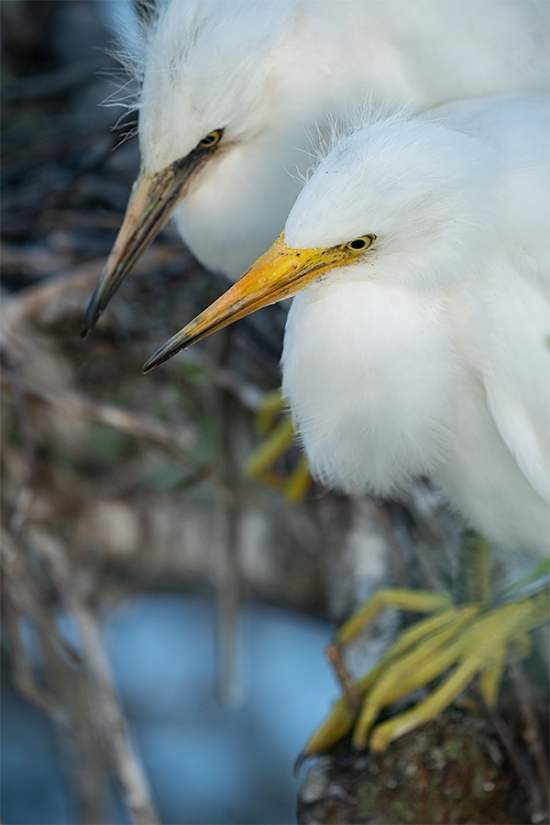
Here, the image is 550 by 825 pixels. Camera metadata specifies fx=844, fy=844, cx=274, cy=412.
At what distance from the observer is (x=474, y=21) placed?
1.28 metres

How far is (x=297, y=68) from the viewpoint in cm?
125

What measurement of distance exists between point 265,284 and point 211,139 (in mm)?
386

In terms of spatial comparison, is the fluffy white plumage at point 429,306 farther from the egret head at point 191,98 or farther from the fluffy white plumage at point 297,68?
the egret head at point 191,98

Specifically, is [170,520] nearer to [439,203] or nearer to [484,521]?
[484,521]

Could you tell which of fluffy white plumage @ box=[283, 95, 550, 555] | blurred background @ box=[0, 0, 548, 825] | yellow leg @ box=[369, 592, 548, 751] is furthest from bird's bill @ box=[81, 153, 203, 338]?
yellow leg @ box=[369, 592, 548, 751]

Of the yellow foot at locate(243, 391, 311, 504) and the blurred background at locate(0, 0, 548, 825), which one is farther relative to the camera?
the yellow foot at locate(243, 391, 311, 504)

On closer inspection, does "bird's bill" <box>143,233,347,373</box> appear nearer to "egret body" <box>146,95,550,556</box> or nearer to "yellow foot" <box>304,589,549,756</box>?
"egret body" <box>146,95,550,556</box>

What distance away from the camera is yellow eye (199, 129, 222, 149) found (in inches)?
48.3

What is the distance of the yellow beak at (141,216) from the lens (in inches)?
48.4

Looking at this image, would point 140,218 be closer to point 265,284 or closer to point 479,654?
point 265,284

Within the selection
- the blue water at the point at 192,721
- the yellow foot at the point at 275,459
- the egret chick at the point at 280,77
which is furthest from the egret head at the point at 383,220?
the blue water at the point at 192,721

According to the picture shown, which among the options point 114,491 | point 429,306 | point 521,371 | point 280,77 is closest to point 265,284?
point 429,306

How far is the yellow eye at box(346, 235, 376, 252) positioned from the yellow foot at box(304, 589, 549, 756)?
57cm

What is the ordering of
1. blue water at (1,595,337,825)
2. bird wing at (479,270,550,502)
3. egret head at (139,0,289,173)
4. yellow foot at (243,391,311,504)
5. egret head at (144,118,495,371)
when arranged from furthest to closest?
1. blue water at (1,595,337,825)
2. yellow foot at (243,391,311,504)
3. egret head at (139,0,289,173)
4. bird wing at (479,270,550,502)
5. egret head at (144,118,495,371)
